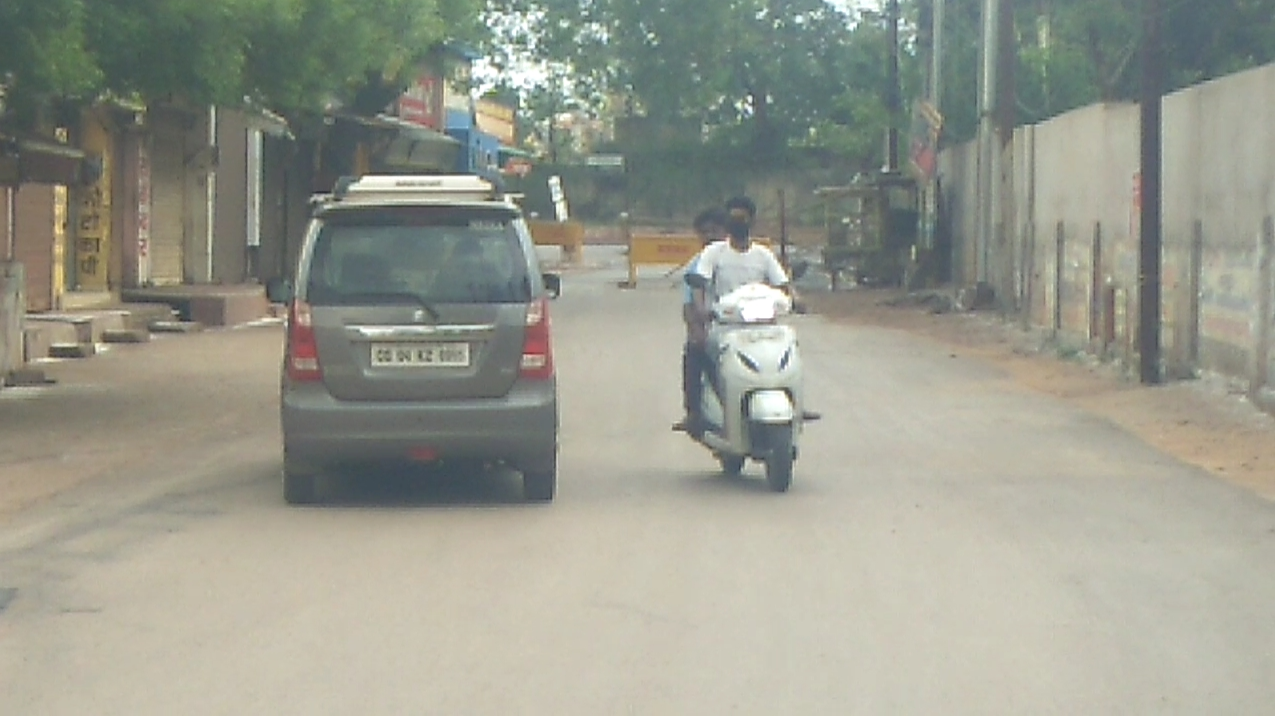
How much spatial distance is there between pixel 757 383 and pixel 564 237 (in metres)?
46.4

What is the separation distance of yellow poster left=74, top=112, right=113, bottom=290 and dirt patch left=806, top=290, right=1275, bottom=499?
11.5 m

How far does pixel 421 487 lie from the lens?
40.9 feet

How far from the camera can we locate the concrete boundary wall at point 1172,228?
17.6 meters

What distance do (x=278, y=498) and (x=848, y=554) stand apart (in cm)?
370

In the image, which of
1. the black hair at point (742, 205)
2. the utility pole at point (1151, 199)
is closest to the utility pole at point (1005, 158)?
the utility pole at point (1151, 199)

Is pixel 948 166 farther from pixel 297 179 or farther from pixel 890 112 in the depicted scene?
pixel 297 179

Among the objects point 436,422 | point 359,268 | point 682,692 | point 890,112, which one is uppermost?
point 890,112

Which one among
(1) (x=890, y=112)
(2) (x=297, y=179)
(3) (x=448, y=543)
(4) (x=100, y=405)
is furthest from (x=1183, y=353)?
(1) (x=890, y=112)

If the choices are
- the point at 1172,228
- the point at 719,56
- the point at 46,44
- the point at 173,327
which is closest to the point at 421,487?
the point at 46,44

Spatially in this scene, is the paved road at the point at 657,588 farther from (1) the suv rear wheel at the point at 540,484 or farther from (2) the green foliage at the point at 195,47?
(2) the green foliage at the point at 195,47

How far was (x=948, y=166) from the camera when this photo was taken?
4022 cm

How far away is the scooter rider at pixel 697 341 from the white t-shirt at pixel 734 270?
11 cm

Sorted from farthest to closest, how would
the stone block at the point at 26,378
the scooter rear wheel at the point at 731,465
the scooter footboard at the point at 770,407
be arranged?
1. the stone block at the point at 26,378
2. the scooter rear wheel at the point at 731,465
3. the scooter footboard at the point at 770,407

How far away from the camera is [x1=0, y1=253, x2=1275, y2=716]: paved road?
7230mm
